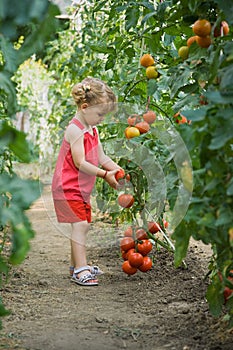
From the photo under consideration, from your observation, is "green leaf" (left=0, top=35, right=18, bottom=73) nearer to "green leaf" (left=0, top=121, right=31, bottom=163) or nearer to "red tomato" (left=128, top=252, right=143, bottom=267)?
"green leaf" (left=0, top=121, right=31, bottom=163)

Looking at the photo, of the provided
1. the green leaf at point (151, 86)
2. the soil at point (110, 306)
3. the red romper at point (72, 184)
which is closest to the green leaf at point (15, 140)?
the soil at point (110, 306)

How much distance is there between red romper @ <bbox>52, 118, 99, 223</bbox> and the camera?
10.8 feet

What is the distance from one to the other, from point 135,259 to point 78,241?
1.38 ft

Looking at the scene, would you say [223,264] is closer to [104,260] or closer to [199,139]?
[199,139]

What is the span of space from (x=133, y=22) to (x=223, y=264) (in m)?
1.12

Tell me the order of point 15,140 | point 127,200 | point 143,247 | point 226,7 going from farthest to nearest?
point 143,247 → point 127,200 → point 226,7 → point 15,140

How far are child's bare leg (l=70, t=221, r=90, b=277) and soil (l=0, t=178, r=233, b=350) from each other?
120 mm

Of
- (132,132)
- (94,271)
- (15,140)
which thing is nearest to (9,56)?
(15,140)

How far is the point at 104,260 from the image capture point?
12.2ft

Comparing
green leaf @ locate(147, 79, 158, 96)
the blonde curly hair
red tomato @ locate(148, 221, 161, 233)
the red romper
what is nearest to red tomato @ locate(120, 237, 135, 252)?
red tomato @ locate(148, 221, 161, 233)

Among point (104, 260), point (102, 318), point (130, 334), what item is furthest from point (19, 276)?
point (130, 334)

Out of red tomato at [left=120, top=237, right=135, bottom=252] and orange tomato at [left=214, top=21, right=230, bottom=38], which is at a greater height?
orange tomato at [left=214, top=21, right=230, bottom=38]

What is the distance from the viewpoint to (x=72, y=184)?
328cm

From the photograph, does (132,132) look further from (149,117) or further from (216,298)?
(216,298)
